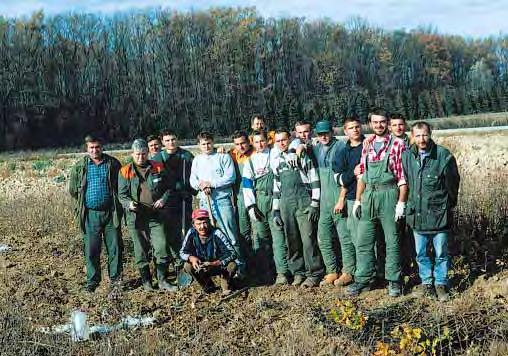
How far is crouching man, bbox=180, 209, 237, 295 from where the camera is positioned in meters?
7.04

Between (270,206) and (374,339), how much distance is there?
2273 mm

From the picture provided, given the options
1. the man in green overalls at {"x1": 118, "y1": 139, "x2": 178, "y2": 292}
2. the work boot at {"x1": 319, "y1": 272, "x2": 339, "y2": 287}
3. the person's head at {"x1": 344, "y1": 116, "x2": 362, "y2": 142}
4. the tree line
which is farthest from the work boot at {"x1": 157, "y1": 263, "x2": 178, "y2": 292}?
the tree line

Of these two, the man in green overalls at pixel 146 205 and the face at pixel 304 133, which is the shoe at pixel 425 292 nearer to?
the face at pixel 304 133

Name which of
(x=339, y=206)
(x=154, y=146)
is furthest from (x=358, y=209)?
(x=154, y=146)

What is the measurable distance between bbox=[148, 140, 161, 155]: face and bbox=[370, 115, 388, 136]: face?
297 cm

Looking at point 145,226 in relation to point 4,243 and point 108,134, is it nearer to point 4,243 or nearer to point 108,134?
point 4,243

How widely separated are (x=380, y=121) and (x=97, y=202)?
137 inches

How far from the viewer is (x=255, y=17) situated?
172ft

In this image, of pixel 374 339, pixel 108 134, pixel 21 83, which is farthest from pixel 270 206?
pixel 21 83

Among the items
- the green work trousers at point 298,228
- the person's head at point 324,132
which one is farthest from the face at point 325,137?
the green work trousers at point 298,228

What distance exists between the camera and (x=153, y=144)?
8.03m

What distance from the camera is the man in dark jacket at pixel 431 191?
20.1 feet

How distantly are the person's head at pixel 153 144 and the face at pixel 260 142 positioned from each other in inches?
56.4

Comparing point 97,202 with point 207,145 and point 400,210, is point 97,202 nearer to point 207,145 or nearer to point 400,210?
point 207,145
